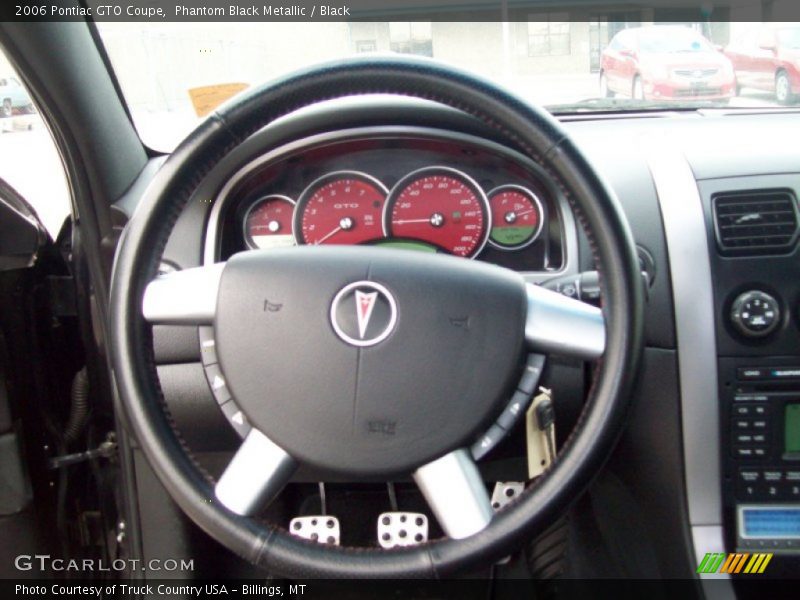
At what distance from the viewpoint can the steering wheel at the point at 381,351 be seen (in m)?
1.08

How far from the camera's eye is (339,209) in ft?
5.54

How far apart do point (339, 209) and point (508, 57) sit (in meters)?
0.49

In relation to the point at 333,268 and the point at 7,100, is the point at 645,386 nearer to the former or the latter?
the point at 333,268

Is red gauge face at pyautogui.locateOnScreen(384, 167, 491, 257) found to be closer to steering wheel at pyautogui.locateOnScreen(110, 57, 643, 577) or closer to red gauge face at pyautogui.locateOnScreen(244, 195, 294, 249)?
red gauge face at pyautogui.locateOnScreen(244, 195, 294, 249)

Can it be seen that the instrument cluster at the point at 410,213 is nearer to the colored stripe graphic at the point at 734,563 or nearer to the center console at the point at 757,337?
the center console at the point at 757,337

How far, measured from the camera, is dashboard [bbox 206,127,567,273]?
1665 mm

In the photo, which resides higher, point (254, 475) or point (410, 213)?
point (410, 213)

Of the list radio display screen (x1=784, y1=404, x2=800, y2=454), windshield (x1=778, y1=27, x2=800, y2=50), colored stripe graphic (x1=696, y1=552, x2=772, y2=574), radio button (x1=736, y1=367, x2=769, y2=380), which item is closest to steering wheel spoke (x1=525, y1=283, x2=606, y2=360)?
radio button (x1=736, y1=367, x2=769, y2=380)

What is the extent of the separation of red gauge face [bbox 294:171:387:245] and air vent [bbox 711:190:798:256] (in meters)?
Answer: 0.68

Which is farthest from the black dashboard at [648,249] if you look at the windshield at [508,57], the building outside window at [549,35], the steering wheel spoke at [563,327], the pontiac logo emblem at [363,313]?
the pontiac logo emblem at [363,313]

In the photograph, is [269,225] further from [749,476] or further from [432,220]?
[749,476]

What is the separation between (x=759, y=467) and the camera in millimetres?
Answer: 1613

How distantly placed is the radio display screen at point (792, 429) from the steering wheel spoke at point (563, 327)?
0.68m

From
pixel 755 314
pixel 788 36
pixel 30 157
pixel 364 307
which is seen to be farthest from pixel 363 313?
pixel 788 36
